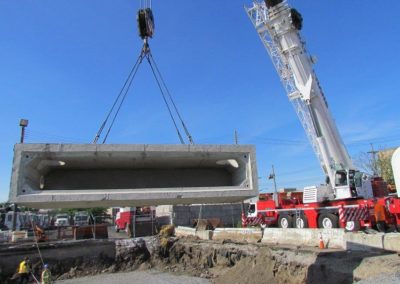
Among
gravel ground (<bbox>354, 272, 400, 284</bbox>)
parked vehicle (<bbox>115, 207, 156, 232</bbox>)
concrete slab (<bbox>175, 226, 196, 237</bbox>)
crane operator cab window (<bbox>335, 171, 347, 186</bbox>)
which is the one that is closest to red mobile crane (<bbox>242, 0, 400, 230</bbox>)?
crane operator cab window (<bbox>335, 171, 347, 186</bbox>)

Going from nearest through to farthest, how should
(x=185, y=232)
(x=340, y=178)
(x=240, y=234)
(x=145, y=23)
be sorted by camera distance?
(x=145, y=23), (x=340, y=178), (x=240, y=234), (x=185, y=232)

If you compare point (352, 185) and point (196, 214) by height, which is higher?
point (352, 185)

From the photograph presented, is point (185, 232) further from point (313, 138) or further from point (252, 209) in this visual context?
point (313, 138)

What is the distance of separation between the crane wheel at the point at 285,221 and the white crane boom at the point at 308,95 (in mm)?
2464

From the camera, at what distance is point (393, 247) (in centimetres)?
1020

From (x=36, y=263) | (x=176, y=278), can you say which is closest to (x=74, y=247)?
(x=36, y=263)

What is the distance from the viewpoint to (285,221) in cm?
1900

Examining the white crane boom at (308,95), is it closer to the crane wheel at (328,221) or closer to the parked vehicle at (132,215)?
the crane wheel at (328,221)

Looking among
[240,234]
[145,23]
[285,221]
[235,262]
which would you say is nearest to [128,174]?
[145,23]

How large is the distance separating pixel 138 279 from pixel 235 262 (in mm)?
3929

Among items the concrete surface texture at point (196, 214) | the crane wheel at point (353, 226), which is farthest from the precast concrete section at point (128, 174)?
the concrete surface texture at point (196, 214)

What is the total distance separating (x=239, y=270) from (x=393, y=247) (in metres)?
5.27

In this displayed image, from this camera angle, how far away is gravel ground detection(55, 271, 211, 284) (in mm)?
14246

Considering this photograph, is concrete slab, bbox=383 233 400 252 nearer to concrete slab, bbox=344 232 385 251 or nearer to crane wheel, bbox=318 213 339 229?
concrete slab, bbox=344 232 385 251
